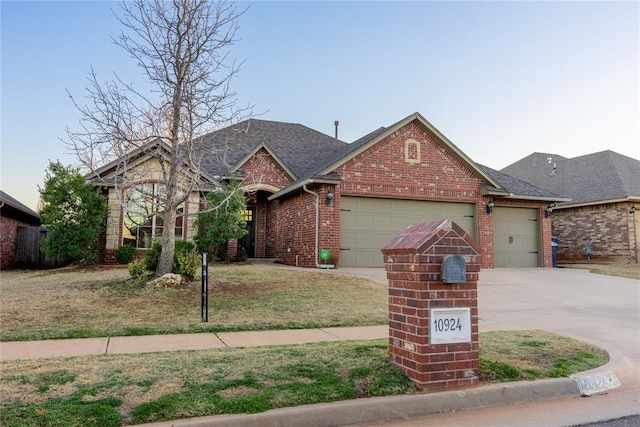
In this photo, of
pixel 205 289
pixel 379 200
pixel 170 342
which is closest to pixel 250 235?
pixel 379 200

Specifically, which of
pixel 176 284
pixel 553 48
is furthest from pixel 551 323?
pixel 553 48

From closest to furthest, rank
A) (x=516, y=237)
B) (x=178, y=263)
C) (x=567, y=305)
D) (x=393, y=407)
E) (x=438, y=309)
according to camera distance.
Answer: (x=393, y=407), (x=438, y=309), (x=567, y=305), (x=178, y=263), (x=516, y=237)

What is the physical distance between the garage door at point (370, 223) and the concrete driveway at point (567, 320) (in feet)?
3.47

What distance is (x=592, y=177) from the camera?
24.0 m

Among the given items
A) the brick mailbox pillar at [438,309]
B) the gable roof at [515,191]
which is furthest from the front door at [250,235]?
the brick mailbox pillar at [438,309]

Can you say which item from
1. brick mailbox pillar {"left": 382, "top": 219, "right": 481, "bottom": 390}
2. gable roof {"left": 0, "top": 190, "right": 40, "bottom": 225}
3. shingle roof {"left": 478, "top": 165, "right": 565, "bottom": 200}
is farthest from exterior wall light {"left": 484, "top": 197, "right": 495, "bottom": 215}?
gable roof {"left": 0, "top": 190, "right": 40, "bottom": 225}

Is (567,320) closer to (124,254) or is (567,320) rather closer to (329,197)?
(329,197)

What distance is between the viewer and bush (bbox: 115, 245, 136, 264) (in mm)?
15289

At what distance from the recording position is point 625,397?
4.66m

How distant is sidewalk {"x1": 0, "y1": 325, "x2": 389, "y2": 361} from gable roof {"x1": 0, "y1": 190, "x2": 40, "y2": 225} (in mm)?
15507

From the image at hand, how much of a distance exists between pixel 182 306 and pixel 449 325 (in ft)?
18.7

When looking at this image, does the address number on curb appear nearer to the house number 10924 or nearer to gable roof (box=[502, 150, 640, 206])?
the house number 10924

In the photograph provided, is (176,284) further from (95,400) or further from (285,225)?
(285,225)

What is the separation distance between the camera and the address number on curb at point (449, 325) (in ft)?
14.4
